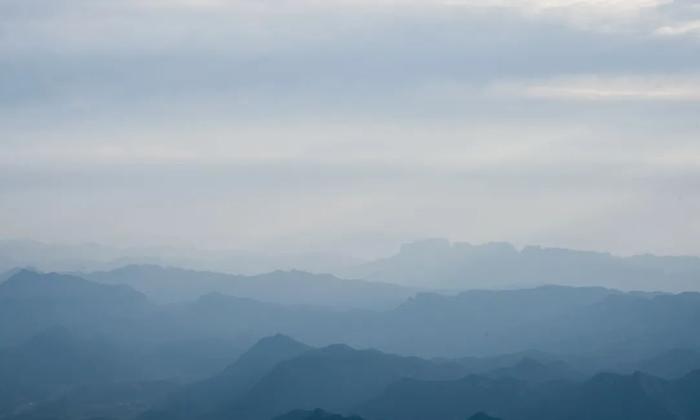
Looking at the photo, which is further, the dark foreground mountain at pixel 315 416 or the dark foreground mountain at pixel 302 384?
the dark foreground mountain at pixel 302 384

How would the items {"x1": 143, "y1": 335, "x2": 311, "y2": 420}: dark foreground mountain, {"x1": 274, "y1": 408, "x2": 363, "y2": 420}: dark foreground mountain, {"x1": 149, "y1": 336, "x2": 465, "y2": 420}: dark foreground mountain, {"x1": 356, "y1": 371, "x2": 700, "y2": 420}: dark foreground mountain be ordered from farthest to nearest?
{"x1": 143, "y1": 335, "x2": 311, "y2": 420}: dark foreground mountain → {"x1": 149, "y1": 336, "x2": 465, "y2": 420}: dark foreground mountain → {"x1": 356, "y1": 371, "x2": 700, "y2": 420}: dark foreground mountain → {"x1": 274, "y1": 408, "x2": 363, "y2": 420}: dark foreground mountain

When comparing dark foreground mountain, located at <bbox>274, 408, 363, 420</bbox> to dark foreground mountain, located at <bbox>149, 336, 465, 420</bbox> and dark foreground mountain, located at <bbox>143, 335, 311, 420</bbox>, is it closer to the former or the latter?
dark foreground mountain, located at <bbox>149, 336, 465, 420</bbox>

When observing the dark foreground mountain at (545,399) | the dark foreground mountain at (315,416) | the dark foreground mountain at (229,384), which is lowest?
the dark foreground mountain at (315,416)

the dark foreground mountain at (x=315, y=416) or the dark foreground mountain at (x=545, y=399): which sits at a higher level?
the dark foreground mountain at (x=545, y=399)

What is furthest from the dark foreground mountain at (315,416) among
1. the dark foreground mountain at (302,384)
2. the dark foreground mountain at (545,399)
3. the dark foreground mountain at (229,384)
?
the dark foreground mountain at (229,384)

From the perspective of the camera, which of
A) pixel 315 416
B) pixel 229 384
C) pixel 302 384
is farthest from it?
pixel 229 384

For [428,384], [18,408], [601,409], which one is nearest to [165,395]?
[18,408]

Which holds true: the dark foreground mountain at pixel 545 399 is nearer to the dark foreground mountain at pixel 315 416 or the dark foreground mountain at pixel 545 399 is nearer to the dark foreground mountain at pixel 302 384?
the dark foreground mountain at pixel 302 384

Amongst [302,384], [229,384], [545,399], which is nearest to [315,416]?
[545,399]

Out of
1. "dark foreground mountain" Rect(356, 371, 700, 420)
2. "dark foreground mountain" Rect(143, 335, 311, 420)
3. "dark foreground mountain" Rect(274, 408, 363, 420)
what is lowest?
"dark foreground mountain" Rect(274, 408, 363, 420)

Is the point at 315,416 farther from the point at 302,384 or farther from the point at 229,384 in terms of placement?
the point at 229,384

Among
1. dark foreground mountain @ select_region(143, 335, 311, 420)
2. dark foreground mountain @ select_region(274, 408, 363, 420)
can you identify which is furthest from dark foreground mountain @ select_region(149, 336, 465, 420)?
dark foreground mountain @ select_region(274, 408, 363, 420)
